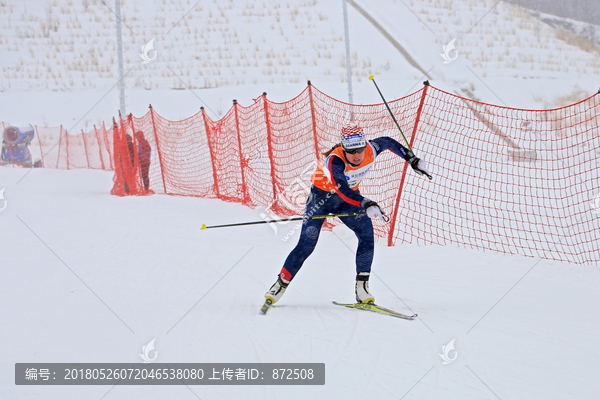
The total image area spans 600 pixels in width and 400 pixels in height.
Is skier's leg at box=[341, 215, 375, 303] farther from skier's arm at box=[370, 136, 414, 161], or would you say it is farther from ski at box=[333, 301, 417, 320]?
skier's arm at box=[370, 136, 414, 161]

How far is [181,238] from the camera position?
800 cm

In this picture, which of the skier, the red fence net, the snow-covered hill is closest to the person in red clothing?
the red fence net

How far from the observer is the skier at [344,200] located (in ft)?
14.7

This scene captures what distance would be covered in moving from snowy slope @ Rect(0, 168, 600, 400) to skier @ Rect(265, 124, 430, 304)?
29 cm

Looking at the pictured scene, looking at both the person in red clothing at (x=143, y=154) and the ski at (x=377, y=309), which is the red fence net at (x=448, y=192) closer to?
the person in red clothing at (x=143, y=154)

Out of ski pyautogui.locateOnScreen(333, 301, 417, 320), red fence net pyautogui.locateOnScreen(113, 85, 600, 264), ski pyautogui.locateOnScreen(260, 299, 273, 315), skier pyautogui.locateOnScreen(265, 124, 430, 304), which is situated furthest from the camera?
red fence net pyautogui.locateOnScreen(113, 85, 600, 264)

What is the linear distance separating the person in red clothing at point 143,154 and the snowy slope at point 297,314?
16.7 ft

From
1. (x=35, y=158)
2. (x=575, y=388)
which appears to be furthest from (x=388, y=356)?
(x=35, y=158)

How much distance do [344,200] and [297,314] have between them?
108cm

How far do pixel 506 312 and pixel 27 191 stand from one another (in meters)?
12.1

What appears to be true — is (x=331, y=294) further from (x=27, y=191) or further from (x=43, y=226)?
(x=27, y=191)

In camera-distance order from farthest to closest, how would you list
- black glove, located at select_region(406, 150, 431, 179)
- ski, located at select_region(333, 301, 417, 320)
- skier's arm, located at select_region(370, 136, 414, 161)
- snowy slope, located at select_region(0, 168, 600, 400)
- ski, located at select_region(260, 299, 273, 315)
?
1. skier's arm, located at select_region(370, 136, 414, 161)
2. black glove, located at select_region(406, 150, 431, 179)
3. ski, located at select_region(260, 299, 273, 315)
4. ski, located at select_region(333, 301, 417, 320)
5. snowy slope, located at select_region(0, 168, 600, 400)

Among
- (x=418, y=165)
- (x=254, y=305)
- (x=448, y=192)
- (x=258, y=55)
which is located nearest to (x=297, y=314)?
(x=254, y=305)

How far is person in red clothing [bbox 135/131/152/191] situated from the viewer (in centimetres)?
1331
